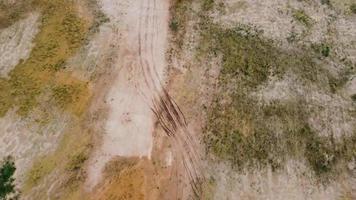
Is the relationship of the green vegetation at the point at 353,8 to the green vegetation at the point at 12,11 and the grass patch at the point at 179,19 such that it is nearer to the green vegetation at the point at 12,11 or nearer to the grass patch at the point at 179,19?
the grass patch at the point at 179,19

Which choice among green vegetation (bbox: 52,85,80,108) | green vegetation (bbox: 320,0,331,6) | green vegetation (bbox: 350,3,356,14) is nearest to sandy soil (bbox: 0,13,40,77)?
green vegetation (bbox: 52,85,80,108)

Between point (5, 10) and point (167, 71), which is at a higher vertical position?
point (5, 10)

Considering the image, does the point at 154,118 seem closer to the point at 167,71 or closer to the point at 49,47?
the point at 167,71

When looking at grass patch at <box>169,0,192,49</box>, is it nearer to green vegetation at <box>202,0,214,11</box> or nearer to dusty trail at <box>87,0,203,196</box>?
dusty trail at <box>87,0,203,196</box>

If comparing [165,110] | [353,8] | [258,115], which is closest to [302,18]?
[353,8]

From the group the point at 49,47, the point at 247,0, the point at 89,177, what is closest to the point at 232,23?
the point at 247,0

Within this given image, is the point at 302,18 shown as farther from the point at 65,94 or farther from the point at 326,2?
the point at 65,94
